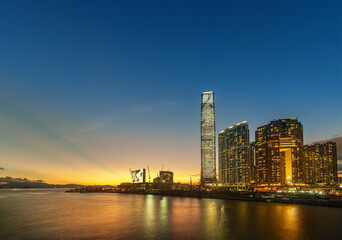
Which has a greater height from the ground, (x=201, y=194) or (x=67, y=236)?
(x=67, y=236)

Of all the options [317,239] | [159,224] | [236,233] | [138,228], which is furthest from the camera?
[159,224]

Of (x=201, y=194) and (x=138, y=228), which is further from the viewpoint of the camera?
(x=201, y=194)

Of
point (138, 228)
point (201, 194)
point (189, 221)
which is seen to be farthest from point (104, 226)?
point (201, 194)

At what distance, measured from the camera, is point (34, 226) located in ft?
200

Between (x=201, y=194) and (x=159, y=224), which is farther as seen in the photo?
(x=201, y=194)

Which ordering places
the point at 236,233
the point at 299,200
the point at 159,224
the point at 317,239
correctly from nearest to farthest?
the point at 317,239
the point at 236,233
the point at 159,224
the point at 299,200

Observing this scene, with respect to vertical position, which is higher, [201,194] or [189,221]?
[189,221]

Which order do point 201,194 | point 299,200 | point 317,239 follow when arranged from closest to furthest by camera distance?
point 317,239, point 299,200, point 201,194

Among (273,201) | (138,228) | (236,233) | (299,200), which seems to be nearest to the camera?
(236,233)

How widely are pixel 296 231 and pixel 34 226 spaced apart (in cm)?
5708

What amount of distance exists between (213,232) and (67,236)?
91.6 feet

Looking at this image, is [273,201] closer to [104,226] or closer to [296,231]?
[296,231]

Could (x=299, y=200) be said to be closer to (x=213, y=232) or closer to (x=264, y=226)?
(x=264, y=226)

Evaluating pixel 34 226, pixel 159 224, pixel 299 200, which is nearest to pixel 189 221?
pixel 159 224
